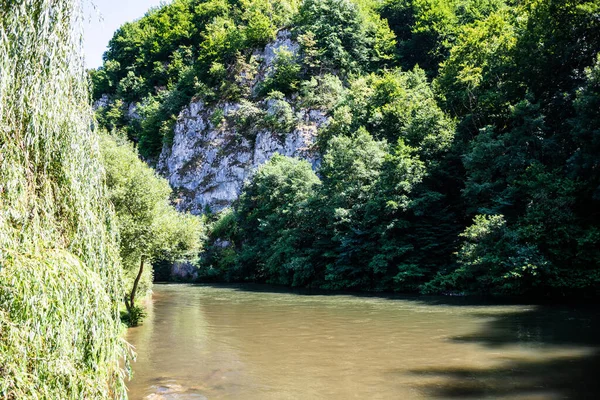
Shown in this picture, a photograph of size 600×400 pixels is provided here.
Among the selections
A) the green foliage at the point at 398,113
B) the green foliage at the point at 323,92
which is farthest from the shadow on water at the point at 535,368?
the green foliage at the point at 323,92

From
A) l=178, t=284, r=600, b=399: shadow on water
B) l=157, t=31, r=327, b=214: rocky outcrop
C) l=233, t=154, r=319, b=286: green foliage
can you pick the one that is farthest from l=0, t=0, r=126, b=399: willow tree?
l=157, t=31, r=327, b=214: rocky outcrop

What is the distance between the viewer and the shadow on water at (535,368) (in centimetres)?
1133

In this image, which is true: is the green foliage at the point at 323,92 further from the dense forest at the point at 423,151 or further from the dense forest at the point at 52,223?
the dense forest at the point at 52,223

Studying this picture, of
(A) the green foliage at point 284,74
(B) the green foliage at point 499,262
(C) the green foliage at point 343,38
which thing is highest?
(C) the green foliage at point 343,38

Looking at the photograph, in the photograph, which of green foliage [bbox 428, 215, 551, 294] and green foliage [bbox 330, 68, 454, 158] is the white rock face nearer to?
green foliage [bbox 330, 68, 454, 158]

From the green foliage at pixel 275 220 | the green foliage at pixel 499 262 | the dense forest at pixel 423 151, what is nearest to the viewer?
the green foliage at pixel 499 262

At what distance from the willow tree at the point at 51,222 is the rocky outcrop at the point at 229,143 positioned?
49.3 m

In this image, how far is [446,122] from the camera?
38938 millimetres

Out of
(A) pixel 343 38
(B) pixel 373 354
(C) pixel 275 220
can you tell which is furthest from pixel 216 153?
(B) pixel 373 354

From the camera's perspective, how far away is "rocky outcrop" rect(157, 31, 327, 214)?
58938mm

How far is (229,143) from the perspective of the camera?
213 ft

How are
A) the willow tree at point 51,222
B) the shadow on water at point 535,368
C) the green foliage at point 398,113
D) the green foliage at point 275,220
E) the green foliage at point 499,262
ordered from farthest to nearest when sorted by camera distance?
1. the green foliage at point 275,220
2. the green foliage at point 398,113
3. the green foliage at point 499,262
4. the shadow on water at point 535,368
5. the willow tree at point 51,222

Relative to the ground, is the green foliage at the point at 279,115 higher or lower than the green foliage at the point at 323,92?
lower

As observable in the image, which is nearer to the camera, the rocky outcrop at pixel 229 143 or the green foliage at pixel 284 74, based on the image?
the rocky outcrop at pixel 229 143
